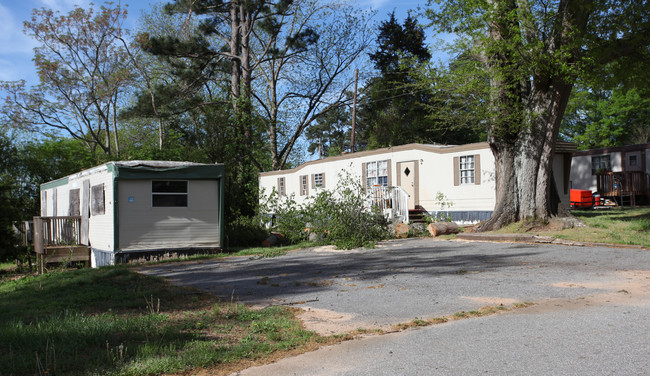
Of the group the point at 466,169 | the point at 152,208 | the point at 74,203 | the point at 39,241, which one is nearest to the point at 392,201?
the point at 466,169

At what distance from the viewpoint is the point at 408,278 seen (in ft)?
26.4

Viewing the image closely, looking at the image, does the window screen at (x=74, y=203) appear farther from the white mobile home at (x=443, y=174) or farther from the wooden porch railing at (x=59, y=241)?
the white mobile home at (x=443, y=174)

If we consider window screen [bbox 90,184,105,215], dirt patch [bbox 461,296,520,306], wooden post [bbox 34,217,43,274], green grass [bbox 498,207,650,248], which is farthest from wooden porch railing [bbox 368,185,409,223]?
dirt patch [bbox 461,296,520,306]

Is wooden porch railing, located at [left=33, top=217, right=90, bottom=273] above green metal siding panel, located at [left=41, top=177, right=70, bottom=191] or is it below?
below

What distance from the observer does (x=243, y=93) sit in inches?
859

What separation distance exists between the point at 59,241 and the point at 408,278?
12.4 m

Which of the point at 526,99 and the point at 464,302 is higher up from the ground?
the point at 526,99

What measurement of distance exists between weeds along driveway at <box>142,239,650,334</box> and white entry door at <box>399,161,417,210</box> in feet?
22.7

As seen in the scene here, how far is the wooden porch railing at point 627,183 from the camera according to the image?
24.1 metres

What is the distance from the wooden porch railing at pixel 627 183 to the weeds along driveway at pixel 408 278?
15.4 metres

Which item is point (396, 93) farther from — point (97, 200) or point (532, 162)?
point (97, 200)

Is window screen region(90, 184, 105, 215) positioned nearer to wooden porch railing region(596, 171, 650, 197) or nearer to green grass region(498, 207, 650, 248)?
green grass region(498, 207, 650, 248)

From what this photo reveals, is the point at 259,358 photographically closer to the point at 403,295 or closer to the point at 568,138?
the point at 403,295

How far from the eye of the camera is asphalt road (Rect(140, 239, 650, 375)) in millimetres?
3876
